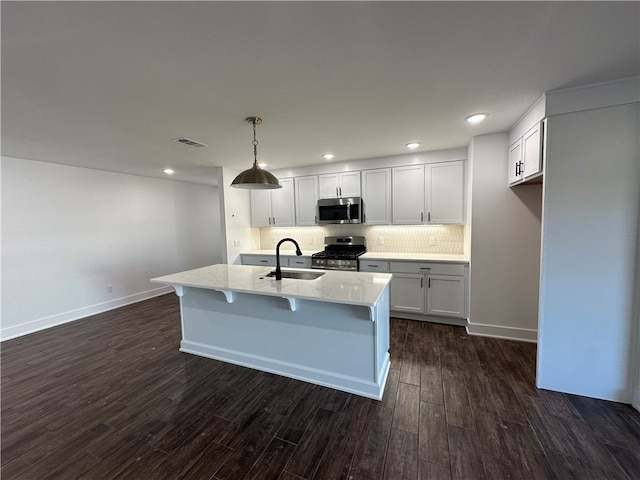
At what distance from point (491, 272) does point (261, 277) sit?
8.90 feet

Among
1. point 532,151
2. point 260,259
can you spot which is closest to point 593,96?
point 532,151

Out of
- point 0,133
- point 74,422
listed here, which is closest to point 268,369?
point 74,422

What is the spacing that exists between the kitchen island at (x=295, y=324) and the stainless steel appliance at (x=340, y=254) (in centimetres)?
124

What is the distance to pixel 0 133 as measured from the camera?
256 cm

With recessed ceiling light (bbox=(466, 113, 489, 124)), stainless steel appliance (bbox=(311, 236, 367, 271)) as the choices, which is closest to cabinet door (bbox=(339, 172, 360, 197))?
stainless steel appliance (bbox=(311, 236, 367, 271))

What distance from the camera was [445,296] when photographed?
350 centimetres

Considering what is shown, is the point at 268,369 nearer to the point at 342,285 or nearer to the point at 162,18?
the point at 342,285

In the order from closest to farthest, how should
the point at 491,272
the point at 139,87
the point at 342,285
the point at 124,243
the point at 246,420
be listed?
the point at 139,87
the point at 246,420
the point at 342,285
the point at 491,272
the point at 124,243

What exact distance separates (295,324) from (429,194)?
270 cm

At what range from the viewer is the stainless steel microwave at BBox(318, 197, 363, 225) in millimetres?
4102

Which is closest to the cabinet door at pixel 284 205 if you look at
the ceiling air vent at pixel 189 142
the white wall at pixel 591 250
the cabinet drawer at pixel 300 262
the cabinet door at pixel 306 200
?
the cabinet door at pixel 306 200

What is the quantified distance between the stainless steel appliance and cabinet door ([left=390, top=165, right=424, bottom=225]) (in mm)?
774

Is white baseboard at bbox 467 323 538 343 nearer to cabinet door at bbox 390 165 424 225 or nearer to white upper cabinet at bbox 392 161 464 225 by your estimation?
white upper cabinet at bbox 392 161 464 225

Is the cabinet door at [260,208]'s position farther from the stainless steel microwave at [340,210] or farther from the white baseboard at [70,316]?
the white baseboard at [70,316]
